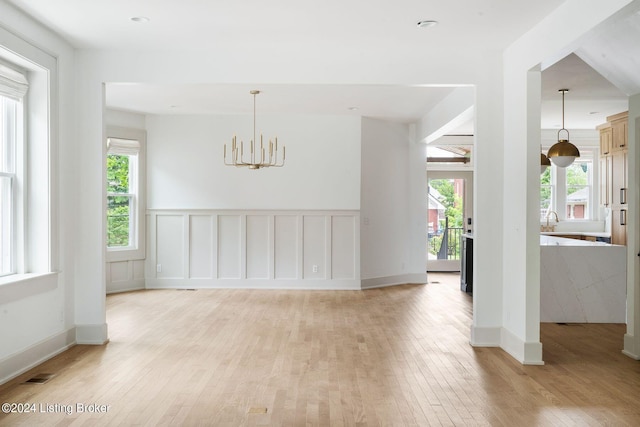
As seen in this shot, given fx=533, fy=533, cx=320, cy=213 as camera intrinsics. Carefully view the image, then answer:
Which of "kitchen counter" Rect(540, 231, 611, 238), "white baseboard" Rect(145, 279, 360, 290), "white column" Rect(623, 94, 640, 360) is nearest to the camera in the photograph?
"white column" Rect(623, 94, 640, 360)

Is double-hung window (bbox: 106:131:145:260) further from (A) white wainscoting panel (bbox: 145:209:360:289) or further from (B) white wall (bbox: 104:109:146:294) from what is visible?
(A) white wainscoting panel (bbox: 145:209:360:289)

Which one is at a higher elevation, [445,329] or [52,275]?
[52,275]

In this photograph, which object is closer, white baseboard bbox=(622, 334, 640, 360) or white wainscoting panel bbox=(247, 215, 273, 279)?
white baseboard bbox=(622, 334, 640, 360)

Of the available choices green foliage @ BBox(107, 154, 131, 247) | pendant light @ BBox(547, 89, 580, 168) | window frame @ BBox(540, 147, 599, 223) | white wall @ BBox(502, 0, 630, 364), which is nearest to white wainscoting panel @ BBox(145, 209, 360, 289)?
green foliage @ BBox(107, 154, 131, 247)

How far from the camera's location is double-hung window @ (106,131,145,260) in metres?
8.34

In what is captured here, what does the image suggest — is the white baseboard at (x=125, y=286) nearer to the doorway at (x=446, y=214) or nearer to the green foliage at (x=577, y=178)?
the doorway at (x=446, y=214)

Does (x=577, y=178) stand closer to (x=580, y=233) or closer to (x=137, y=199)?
(x=580, y=233)

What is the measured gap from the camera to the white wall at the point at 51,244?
3967 millimetres

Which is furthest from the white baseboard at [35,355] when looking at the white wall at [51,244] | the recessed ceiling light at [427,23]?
the recessed ceiling light at [427,23]

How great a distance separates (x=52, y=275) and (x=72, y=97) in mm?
1667

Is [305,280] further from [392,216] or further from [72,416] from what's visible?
[72,416]

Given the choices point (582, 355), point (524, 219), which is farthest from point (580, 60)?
point (582, 355)

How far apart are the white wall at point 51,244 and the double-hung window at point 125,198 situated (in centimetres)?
339

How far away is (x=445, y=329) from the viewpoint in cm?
583
